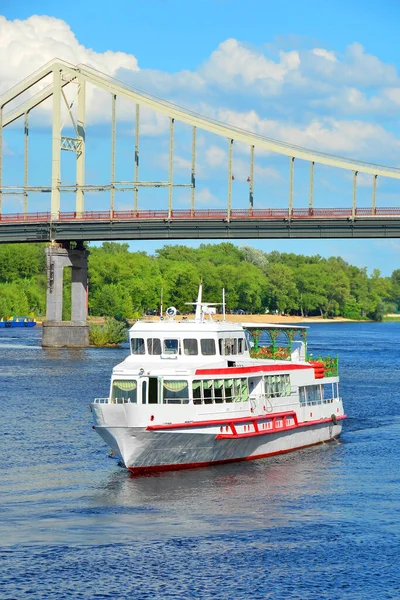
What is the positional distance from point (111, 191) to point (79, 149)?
946cm

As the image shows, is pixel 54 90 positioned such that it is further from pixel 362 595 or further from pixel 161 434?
pixel 362 595

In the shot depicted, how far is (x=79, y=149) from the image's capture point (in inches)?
5049

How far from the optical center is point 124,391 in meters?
42.8

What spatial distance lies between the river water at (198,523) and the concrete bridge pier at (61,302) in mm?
65873

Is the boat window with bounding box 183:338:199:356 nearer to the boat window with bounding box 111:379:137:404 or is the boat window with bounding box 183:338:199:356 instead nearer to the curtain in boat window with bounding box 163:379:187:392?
the curtain in boat window with bounding box 163:379:187:392

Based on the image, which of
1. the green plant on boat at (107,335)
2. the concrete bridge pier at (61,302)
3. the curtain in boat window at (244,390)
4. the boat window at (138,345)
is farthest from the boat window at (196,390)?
the green plant on boat at (107,335)

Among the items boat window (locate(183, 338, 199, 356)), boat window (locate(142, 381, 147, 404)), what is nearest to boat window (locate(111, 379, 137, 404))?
boat window (locate(142, 381, 147, 404))

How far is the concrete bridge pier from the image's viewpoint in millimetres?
120250

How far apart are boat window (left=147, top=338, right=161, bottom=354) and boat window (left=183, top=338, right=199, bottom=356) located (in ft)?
3.47

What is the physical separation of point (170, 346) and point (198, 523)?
11.6m

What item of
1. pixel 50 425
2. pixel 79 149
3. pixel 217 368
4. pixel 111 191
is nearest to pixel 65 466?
pixel 217 368

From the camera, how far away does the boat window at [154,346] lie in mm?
46125

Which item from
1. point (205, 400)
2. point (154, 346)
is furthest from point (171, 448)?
point (154, 346)

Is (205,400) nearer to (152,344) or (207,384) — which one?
(207,384)
